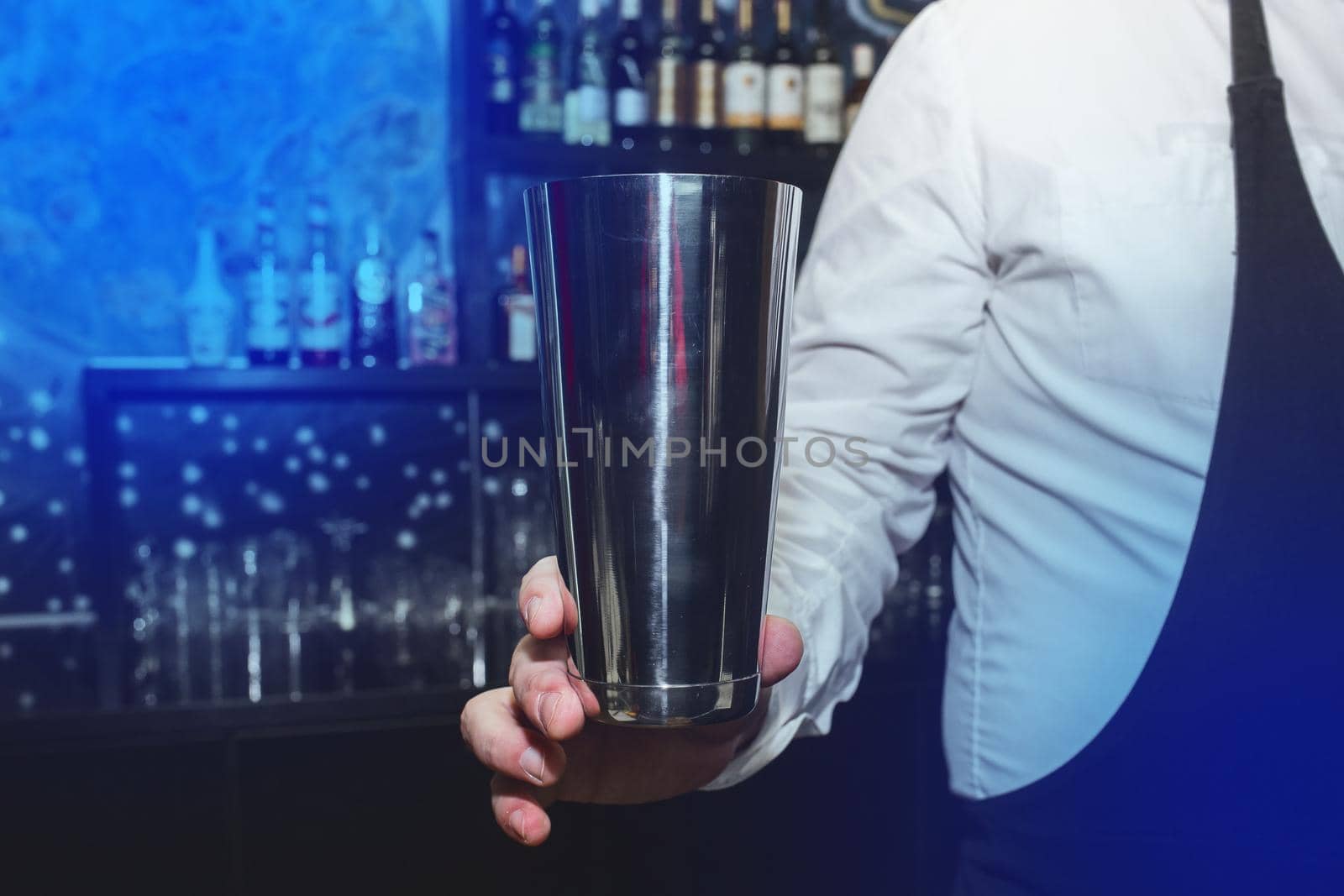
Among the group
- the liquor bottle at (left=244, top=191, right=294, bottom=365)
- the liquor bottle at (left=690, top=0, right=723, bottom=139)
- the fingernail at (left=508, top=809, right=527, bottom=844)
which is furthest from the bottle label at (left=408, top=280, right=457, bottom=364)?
the fingernail at (left=508, top=809, right=527, bottom=844)

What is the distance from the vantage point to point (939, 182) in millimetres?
920

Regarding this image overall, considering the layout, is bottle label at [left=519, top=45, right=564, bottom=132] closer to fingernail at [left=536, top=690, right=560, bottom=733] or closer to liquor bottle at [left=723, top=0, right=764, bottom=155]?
liquor bottle at [left=723, top=0, right=764, bottom=155]

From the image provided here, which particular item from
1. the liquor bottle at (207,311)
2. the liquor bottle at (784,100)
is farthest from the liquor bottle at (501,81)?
the liquor bottle at (207,311)

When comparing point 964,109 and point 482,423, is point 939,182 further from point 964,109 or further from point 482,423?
point 482,423

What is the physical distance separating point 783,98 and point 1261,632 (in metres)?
1.50

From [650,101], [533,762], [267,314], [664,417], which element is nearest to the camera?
[664,417]

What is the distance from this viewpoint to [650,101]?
6.88 ft

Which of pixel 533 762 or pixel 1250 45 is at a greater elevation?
pixel 1250 45

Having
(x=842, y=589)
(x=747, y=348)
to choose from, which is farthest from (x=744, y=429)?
(x=842, y=589)

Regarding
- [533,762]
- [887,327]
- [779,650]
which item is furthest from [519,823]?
[887,327]

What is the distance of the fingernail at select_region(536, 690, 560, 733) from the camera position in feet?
1.42

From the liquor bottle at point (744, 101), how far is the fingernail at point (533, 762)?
5.62 ft

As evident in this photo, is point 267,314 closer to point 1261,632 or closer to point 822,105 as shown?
point 822,105

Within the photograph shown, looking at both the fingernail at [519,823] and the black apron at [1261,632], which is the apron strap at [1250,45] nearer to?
the black apron at [1261,632]
